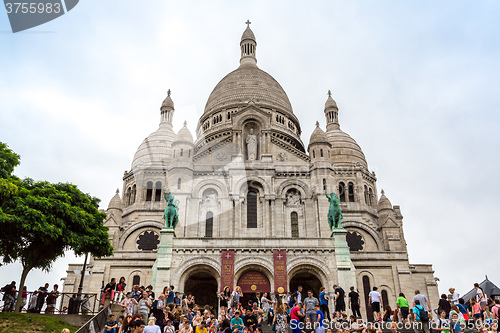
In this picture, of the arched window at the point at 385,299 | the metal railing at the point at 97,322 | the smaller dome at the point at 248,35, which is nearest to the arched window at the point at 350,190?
the arched window at the point at 385,299

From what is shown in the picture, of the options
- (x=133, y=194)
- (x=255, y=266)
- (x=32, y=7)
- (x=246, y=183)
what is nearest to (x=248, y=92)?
(x=133, y=194)

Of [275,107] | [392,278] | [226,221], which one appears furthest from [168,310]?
[275,107]

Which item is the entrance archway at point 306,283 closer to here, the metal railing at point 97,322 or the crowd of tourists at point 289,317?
the crowd of tourists at point 289,317

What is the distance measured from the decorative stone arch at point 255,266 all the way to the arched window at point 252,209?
5817 millimetres

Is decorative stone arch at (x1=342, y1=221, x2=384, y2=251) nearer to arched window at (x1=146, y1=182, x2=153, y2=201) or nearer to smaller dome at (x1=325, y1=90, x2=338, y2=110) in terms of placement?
smaller dome at (x1=325, y1=90, x2=338, y2=110)

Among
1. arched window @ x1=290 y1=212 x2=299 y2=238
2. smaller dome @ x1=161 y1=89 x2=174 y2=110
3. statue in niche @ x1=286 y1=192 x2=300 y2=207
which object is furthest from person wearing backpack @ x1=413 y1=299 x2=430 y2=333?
smaller dome @ x1=161 y1=89 x2=174 y2=110

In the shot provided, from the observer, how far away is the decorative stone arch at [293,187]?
37.2m

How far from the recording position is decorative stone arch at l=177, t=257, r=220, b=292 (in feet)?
97.8

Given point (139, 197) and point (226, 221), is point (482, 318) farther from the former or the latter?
point (139, 197)

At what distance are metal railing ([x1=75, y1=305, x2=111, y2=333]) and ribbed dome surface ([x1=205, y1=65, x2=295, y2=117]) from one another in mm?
36450

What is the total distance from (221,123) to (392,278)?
82.3 ft

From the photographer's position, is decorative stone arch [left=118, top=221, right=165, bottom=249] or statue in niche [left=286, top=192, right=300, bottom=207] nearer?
statue in niche [left=286, top=192, right=300, bottom=207]

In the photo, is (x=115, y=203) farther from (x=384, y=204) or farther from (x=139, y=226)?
(x=384, y=204)

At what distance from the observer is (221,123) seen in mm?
51438
